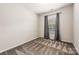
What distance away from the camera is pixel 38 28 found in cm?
250

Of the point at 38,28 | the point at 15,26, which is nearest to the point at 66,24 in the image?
the point at 38,28

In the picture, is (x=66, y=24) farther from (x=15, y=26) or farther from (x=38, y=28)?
(x=15, y=26)

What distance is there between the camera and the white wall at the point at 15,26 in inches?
86.2

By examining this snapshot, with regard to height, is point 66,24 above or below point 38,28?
above

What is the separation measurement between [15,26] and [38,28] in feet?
3.30

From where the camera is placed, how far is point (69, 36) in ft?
9.20

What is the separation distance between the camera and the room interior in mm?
2209

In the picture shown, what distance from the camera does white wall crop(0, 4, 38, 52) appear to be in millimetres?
2189

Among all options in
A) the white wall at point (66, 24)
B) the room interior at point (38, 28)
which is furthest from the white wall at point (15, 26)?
the white wall at point (66, 24)

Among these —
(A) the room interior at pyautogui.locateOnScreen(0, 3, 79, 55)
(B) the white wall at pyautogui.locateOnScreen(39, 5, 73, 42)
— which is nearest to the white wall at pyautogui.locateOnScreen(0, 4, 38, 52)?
(A) the room interior at pyautogui.locateOnScreen(0, 3, 79, 55)

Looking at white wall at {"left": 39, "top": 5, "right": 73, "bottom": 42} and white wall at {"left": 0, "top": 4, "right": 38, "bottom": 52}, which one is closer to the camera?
white wall at {"left": 0, "top": 4, "right": 38, "bottom": 52}

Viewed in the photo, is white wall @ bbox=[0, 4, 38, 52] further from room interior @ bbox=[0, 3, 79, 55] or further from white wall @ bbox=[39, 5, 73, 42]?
white wall @ bbox=[39, 5, 73, 42]

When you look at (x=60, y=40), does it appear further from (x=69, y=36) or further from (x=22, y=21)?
(x=22, y=21)

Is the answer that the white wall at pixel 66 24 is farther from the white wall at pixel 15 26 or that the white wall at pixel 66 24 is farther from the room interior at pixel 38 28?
the white wall at pixel 15 26
